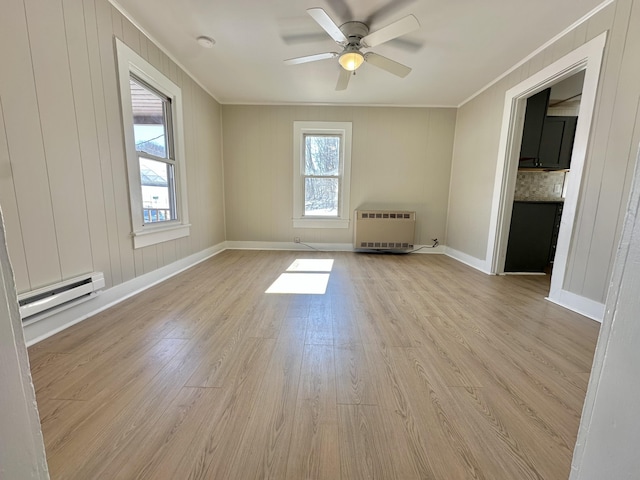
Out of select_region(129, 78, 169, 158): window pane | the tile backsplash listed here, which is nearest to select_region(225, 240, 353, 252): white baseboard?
select_region(129, 78, 169, 158): window pane

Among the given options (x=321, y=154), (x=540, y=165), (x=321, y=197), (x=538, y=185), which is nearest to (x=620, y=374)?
(x=540, y=165)

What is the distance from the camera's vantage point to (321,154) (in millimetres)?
4320

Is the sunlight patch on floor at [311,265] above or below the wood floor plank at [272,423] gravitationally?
below

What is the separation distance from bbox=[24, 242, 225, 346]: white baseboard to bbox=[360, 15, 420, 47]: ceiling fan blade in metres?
2.96

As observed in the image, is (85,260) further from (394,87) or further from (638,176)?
(394,87)

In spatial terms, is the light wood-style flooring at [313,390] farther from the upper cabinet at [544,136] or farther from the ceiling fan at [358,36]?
the ceiling fan at [358,36]

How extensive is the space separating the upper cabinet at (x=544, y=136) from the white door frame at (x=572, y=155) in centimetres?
18

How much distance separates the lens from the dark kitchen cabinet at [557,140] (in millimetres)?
2984

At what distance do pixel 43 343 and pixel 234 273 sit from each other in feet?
5.49

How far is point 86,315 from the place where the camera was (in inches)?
71.7

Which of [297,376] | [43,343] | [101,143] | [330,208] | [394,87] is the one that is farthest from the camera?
[330,208]

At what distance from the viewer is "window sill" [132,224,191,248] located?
7.67 feet

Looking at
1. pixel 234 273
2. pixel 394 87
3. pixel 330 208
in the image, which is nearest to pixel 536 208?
pixel 394 87

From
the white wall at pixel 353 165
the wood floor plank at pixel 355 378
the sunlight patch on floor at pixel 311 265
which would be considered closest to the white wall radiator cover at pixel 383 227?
the white wall at pixel 353 165
